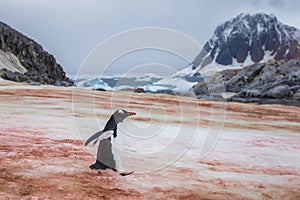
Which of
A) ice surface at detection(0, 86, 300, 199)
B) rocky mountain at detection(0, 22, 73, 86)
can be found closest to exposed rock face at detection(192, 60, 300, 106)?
ice surface at detection(0, 86, 300, 199)

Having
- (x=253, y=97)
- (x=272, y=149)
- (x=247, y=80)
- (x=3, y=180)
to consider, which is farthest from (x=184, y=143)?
(x=247, y=80)

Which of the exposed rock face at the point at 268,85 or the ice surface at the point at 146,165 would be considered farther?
the exposed rock face at the point at 268,85

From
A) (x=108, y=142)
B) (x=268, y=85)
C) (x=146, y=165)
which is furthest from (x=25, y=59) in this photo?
(x=108, y=142)

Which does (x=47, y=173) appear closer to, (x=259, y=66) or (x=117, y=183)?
(x=117, y=183)

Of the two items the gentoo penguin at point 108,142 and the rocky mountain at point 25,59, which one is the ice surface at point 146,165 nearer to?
the gentoo penguin at point 108,142

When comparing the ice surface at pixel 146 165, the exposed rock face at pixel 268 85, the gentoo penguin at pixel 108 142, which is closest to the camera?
the ice surface at pixel 146 165

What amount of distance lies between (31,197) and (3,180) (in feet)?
3.51

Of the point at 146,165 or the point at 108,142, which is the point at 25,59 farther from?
the point at 108,142

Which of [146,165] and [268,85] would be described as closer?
[146,165]

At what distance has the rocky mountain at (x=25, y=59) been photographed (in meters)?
93.4

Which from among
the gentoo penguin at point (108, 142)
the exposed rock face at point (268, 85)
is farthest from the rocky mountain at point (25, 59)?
the gentoo penguin at point (108, 142)

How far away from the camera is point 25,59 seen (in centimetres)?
10831

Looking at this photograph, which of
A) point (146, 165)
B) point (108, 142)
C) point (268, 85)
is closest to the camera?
point (108, 142)

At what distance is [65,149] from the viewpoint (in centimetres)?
1045
